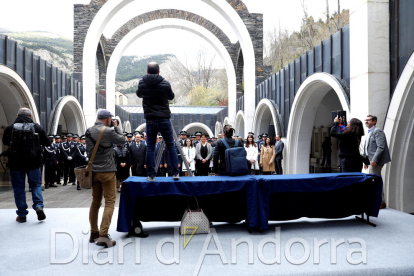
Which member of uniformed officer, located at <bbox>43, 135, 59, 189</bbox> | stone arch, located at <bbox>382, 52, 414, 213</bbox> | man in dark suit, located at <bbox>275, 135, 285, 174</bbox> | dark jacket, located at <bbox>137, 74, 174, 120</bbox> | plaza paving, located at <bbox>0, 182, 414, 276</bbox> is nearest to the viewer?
plaza paving, located at <bbox>0, 182, 414, 276</bbox>

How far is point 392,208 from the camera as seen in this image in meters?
6.75

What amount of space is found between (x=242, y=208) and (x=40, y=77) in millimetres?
9986

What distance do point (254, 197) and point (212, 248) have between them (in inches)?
38.7

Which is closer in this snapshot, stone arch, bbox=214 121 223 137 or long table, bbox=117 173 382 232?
long table, bbox=117 173 382 232

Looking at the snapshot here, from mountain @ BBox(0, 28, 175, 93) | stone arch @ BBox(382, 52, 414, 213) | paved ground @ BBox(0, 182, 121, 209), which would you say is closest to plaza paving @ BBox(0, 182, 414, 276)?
stone arch @ BBox(382, 52, 414, 213)

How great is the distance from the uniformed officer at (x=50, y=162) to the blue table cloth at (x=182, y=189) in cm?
710

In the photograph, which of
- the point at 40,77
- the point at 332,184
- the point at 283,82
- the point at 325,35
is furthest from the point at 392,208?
the point at 325,35

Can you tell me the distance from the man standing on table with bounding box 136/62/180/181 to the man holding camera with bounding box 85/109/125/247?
21.7 inches

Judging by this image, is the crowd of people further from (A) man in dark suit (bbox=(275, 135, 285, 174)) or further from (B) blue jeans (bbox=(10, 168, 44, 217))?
(A) man in dark suit (bbox=(275, 135, 285, 174))

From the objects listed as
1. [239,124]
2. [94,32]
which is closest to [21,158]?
[94,32]

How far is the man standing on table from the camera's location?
4.82m

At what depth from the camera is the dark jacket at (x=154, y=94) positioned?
15.8 ft

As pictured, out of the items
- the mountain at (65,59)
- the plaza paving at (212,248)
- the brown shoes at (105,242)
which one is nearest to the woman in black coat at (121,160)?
the plaza paving at (212,248)

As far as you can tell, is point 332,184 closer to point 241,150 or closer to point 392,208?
point 241,150
